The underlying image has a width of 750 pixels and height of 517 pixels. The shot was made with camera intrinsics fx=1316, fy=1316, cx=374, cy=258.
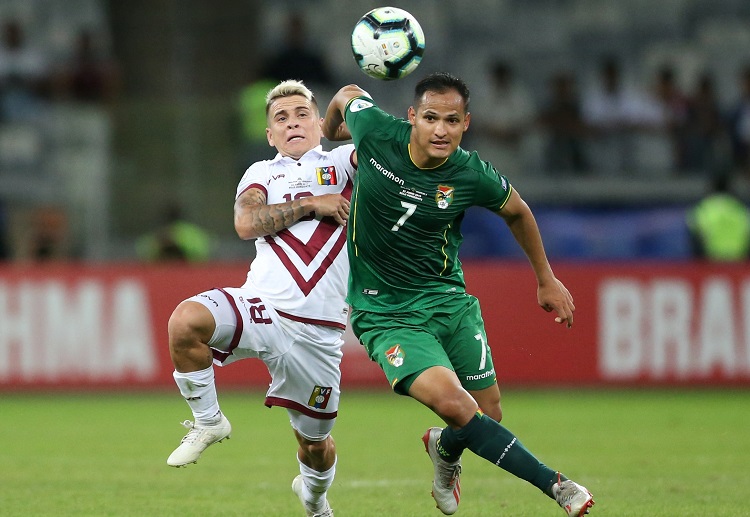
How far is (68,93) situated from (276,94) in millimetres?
12119

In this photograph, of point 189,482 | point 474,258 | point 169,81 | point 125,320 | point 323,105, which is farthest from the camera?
point 169,81

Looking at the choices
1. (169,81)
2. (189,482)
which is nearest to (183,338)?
(189,482)

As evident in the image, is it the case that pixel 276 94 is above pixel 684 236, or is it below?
above

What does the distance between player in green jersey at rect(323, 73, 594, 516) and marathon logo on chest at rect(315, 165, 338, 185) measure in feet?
1.05

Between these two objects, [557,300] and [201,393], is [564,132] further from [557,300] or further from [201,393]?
[201,393]

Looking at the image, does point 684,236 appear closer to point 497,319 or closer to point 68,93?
point 497,319

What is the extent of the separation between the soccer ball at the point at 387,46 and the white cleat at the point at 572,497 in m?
2.33

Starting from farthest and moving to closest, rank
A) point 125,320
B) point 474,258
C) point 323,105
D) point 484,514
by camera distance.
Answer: point 323,105 → point 474,258 → point 125,320 → point 484,514

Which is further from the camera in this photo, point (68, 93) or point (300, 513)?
point (68, 93)

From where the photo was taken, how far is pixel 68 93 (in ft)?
61.9

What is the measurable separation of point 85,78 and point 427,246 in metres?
13.2

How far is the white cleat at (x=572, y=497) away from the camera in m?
6.00

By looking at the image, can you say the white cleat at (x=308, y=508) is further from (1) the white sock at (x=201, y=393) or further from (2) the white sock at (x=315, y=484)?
(1) the white sock at (x=201, y=393)

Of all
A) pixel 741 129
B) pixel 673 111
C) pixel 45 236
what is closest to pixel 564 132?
pixel 673 111
